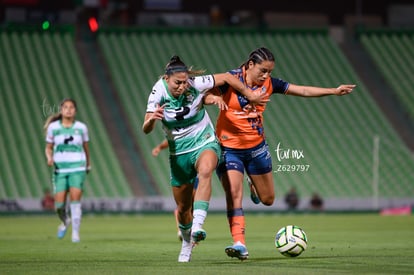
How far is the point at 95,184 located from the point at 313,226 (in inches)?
461

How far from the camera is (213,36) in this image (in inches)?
1604

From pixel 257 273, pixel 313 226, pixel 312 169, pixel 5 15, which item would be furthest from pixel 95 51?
pixel 257 273

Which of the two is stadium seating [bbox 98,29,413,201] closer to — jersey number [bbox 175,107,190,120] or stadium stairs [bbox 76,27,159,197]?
stadium stairs [bbox 76,27,159,197]

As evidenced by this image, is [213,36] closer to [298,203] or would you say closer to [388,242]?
[298,203]

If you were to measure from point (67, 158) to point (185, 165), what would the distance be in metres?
6.25

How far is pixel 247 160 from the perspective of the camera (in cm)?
1275

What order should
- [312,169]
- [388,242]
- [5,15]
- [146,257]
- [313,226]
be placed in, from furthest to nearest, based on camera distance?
[5,15], [312,169], [313,226], [388,242], [146,257]

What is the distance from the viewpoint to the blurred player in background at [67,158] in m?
17.5

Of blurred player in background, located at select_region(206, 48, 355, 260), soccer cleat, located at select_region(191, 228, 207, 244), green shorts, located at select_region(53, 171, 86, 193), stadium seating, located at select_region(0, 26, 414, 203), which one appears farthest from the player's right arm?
stadium seating, located at select_region(0, 26, 414, 203)

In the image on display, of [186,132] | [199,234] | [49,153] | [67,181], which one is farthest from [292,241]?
[49,153]

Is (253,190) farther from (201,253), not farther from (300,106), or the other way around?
(300,106)

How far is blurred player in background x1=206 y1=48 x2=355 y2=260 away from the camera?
40.7 feet

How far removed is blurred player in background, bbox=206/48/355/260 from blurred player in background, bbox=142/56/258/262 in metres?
0.58

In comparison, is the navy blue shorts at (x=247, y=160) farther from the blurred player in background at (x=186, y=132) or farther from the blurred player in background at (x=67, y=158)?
the blurred player in background at (x=67, y=158)
